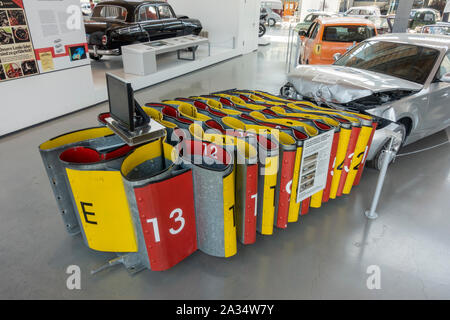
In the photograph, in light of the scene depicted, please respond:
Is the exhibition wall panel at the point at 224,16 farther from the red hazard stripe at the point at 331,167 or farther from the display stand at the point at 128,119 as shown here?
the display stand at the point at 128,119

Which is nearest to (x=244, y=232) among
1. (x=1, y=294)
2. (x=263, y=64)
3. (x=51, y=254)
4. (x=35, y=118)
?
(x=51, y=254)

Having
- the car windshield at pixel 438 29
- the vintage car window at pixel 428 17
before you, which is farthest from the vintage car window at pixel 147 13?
the vintage car window at pixel 428 17

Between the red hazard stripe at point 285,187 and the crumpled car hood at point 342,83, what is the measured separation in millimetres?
1513

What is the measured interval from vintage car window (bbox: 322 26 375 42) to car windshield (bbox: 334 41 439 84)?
238 centimetres

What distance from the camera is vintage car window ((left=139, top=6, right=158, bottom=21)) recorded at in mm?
6875

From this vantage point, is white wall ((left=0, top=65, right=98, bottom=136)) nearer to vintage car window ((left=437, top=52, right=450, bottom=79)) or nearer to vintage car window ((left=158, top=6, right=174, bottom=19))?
vintage car window ((left=158, top=6, right=174, bottom=19))

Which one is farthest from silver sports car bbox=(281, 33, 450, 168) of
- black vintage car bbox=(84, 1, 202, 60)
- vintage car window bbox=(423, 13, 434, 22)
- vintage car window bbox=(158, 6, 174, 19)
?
vintage car window bbox=(423, 13, 434, 22)

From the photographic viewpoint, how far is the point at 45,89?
434 centimetres

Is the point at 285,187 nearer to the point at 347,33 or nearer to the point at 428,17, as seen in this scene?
the point at 347,33

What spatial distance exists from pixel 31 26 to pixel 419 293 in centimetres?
501

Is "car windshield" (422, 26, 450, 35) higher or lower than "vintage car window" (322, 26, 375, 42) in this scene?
lower

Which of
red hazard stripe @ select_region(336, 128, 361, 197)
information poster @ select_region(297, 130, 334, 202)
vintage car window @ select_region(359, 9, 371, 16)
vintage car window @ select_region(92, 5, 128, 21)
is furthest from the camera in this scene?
vintage car window @ select_region(359, 9, 371, 16)

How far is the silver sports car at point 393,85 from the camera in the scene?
3033mm
